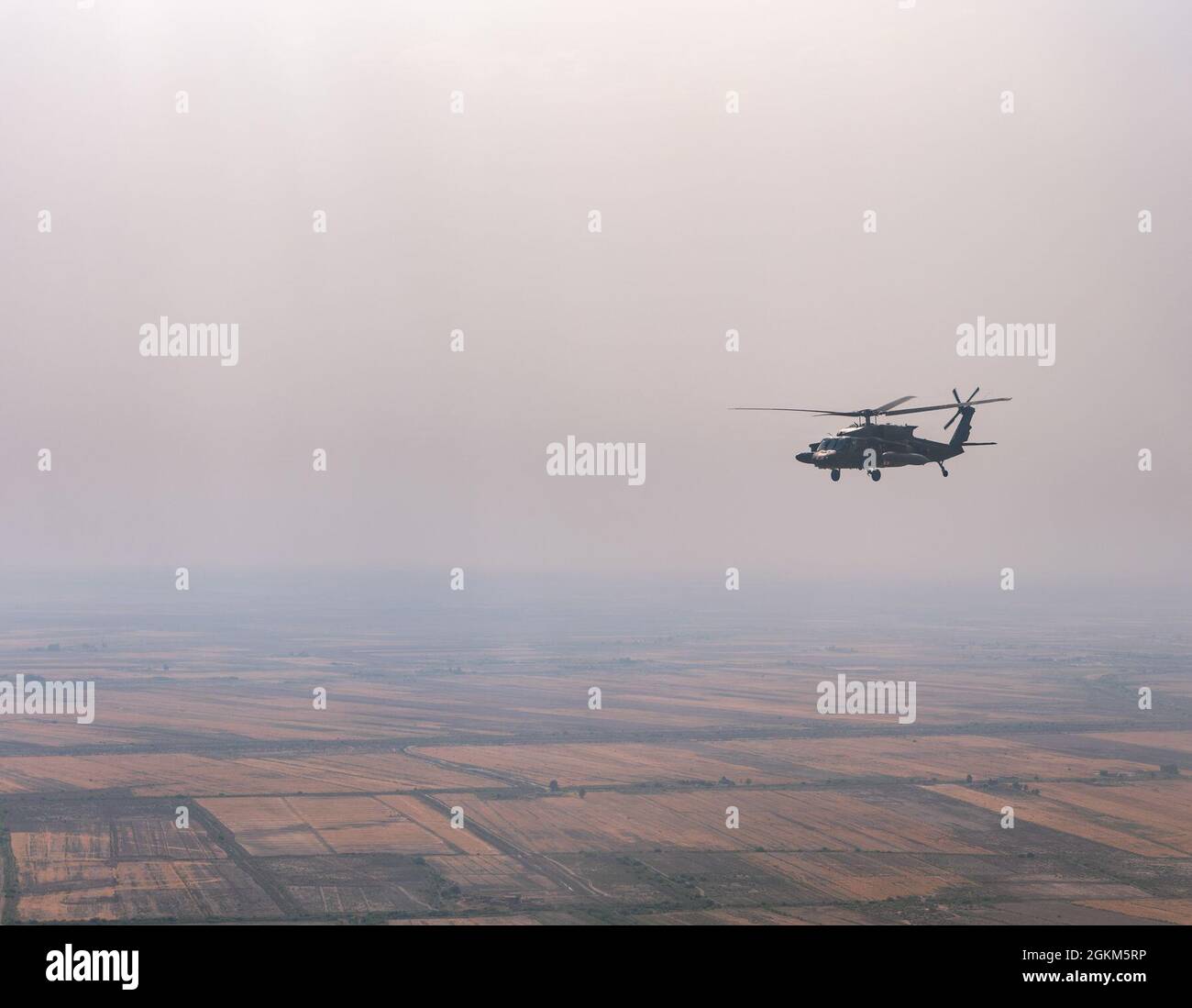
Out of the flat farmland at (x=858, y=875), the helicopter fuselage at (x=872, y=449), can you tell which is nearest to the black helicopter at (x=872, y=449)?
the helicopter fuselage at (x=872, y=449)

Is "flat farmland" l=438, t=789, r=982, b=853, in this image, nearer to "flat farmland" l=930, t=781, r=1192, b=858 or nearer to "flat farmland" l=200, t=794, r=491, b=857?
"flat farmland" l=200, t=794, r=491, b=857

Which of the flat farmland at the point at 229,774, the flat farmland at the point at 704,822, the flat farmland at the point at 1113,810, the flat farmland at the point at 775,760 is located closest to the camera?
the flat farmland at the point at 704,822

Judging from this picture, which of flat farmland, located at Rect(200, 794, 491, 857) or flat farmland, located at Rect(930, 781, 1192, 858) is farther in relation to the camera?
flat farmland, located at Rect(930, 781, 1192, 858)

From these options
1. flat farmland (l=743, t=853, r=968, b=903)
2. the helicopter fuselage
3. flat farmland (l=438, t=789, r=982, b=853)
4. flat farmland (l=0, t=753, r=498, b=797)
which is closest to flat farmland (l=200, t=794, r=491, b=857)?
flat farmland (l=438, t=789, r=982, b=853)

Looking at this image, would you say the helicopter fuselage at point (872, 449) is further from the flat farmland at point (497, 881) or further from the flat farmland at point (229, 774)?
the flat farmland at point (229, 774)

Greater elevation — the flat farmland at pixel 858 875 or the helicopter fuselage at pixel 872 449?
the helicopter fuselage at pixel 872 449

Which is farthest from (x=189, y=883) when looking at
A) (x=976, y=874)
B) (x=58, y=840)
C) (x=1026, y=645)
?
(x=1026, y=645)

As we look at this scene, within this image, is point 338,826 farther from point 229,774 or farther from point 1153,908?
point 1153,908

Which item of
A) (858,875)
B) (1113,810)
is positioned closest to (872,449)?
(858,875)
